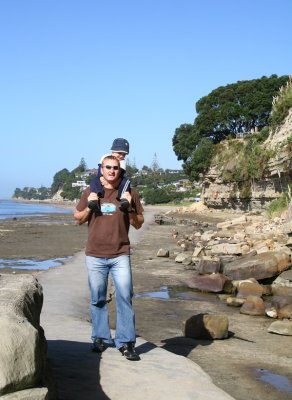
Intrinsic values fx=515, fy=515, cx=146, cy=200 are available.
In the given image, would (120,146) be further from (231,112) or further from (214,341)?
(231,112)

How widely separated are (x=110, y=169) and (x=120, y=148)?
33 cm

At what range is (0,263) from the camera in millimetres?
17188

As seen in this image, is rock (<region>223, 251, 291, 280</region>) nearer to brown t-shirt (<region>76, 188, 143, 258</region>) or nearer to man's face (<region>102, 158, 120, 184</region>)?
brown t-shirt (<region>76, 188, 143, 258</region>)

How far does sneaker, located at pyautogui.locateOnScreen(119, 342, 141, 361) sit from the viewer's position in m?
5.15

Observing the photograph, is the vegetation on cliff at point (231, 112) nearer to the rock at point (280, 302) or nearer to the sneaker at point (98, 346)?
the rock at point (280, 302)

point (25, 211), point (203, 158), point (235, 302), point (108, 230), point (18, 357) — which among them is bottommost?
point (25, 211)

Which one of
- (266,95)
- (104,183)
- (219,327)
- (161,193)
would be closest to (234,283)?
(219,327)

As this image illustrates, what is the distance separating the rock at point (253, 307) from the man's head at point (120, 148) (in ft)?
17.6

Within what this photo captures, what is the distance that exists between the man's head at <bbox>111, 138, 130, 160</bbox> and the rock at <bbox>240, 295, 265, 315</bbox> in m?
5.36

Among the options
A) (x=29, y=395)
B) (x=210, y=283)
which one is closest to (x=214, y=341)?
(x=210, y=283)

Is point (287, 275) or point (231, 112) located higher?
point (231, 112)

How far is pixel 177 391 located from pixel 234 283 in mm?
7692

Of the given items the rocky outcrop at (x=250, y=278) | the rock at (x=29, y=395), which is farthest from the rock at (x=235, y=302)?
the rock at (x=29, y=395)

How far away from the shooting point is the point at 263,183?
39188 millimetres
